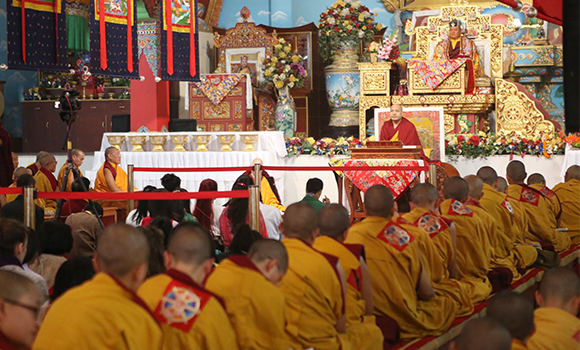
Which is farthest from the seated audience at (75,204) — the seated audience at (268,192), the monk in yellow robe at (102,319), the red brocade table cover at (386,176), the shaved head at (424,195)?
the monk in yellow robe at (102,319)

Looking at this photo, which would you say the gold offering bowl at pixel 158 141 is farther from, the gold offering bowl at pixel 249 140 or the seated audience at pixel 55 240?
the seated audience at pixel 55 240

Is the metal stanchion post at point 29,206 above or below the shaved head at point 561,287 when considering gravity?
above

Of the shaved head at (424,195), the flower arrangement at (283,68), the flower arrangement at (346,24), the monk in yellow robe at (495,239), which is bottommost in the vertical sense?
the monk in yellow robe at (495,239)

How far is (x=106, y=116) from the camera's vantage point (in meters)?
13.5

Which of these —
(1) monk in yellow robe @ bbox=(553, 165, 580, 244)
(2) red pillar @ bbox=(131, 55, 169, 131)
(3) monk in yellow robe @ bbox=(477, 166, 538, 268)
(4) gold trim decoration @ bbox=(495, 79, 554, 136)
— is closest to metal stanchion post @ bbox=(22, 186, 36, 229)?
(3) monk in yellow robe @ bbox=(477, 166, 538, 268)

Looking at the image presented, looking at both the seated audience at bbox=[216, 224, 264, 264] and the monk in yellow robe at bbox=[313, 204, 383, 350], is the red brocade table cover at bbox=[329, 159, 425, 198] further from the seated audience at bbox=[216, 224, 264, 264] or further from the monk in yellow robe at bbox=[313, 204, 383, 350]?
the monk in yellow robe at bbox=[313, 204, 383, 350]

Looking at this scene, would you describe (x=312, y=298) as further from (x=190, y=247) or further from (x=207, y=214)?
(x=207, y=214)

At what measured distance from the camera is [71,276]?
3.07m

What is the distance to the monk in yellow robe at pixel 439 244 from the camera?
4.26 m

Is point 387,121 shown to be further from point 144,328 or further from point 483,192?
point 144,328

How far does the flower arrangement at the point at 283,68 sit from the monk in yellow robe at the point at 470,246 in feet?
24.1

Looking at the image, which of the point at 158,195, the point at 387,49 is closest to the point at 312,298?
the point at 158,195

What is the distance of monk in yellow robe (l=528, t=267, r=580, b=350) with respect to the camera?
2455 millimetres

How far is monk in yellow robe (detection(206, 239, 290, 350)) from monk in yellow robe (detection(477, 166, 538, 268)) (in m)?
3.15
